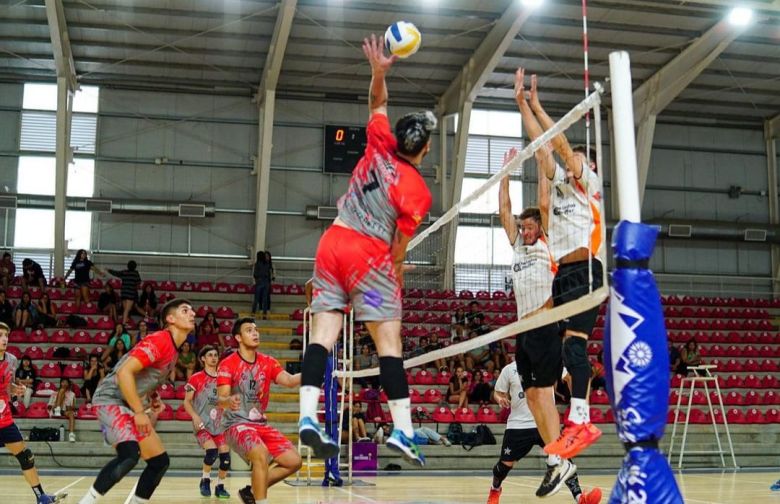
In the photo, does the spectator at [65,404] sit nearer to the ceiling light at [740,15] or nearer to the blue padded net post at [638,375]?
the blue padded net post at [638,375]

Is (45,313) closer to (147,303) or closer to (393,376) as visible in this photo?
(147,303)

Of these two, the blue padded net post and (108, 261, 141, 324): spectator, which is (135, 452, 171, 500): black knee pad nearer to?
the blue padded net post

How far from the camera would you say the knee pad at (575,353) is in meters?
6.73

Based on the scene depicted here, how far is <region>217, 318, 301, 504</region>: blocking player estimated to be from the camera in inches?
→ 327

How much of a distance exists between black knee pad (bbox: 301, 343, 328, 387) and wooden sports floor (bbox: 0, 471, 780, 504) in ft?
16.4

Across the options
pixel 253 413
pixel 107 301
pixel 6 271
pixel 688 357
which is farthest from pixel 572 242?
pixel 6 271

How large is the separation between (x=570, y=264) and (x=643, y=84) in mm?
20800

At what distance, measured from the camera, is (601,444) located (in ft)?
59.6

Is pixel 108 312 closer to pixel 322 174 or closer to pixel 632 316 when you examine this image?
pixel 322 174

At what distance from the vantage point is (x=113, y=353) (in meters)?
18.6

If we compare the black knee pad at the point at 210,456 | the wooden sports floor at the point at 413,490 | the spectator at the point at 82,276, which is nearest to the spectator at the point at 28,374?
the wooden sports floor at the point at 413,490

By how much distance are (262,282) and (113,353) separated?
536cm

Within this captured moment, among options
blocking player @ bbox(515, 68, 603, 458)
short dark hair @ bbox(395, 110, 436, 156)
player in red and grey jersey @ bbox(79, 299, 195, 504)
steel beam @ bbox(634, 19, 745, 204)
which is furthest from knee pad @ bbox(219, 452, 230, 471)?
steel beam @ bbox(634, 19, 745, 204)

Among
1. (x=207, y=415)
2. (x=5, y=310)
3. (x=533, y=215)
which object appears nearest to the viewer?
(x=533, y=215)
